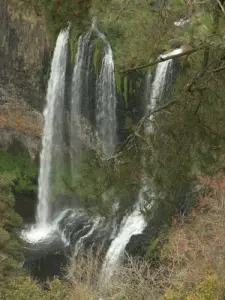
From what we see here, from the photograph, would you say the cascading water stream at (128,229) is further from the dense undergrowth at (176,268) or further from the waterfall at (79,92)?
the waterfall at (79,92)

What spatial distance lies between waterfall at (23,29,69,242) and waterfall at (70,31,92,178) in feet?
1.60

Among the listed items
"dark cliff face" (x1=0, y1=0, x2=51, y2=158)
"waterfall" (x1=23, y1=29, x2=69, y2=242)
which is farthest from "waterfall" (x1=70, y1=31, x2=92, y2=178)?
"dark cliff face" (x1=0, y1=0, x2=51, y2=158)

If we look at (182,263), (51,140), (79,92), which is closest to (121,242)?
(182,263)

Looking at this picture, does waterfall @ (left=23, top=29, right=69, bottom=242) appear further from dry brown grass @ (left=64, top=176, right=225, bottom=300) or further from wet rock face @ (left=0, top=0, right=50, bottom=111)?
dry brown grass @ (left=64, top=176, right=225, bottom=300)

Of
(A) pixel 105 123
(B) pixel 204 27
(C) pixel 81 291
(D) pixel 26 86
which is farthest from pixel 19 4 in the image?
(B) pixel 204 27

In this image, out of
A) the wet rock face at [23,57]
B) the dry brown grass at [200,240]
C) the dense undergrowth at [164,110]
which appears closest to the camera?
the dense undergrowth at [164,110]

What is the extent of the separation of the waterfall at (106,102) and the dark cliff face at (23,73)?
2635mm

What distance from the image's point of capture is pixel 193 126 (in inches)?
198

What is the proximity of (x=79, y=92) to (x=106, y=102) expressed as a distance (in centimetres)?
120

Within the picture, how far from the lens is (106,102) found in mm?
18109

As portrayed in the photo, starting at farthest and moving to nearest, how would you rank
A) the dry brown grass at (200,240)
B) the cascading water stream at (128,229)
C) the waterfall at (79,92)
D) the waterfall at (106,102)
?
the waterfall at (79,92)
the waterfall at (106,102)
the cascading water stream at (128,229)
the dry brown grass at (200,240)

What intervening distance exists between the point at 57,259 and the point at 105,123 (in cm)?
536

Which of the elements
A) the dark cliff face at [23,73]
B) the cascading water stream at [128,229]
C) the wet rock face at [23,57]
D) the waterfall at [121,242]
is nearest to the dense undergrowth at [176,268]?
the waterfall at [121,242]

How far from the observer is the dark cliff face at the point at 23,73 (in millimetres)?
19375
